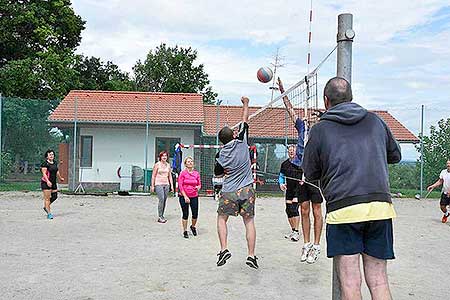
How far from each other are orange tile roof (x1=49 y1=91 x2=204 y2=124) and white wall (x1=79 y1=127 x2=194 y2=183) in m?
0.54

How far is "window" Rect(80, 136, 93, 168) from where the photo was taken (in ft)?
78.9

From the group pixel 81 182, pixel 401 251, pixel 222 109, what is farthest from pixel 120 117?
pixel 401 251

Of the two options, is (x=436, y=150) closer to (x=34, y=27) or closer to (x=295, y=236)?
(x=295, y=236)

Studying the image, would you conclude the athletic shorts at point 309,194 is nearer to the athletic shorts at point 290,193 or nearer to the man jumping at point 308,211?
the man jumping at point 308,211

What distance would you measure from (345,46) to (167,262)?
180 inches

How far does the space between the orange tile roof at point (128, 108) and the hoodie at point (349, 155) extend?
20.7 m

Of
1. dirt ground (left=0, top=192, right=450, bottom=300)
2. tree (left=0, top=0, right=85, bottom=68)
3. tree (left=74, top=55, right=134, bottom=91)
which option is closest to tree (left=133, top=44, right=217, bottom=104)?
tree (left=74, top=55, right=134, bottom=91)

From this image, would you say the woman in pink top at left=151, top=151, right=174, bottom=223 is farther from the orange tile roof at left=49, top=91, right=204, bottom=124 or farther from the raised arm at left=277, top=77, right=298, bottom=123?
the orange tile roof at left=49, top=91, right=204, bottom=124

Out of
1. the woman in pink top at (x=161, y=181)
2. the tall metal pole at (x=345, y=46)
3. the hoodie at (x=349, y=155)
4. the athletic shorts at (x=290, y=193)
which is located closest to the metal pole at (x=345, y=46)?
the tall metal pole at (x=345, y=46)

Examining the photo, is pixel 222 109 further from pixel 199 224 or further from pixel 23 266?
pixel 23 266

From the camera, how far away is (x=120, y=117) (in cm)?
2469

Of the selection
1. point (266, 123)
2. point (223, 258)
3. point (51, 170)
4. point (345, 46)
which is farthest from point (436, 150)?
point (345, 46)

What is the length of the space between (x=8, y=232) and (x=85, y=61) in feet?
105

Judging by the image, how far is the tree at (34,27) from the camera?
3084cm
